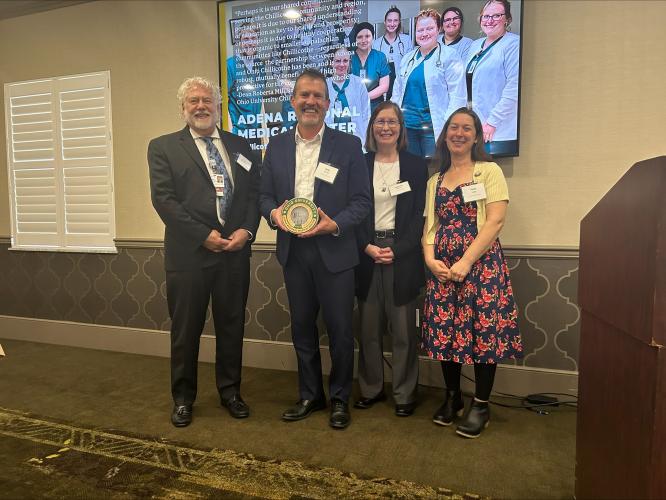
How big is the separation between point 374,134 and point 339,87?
24.7 inches

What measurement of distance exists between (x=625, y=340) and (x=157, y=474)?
1.66 m

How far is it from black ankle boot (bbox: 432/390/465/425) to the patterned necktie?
1399 mm

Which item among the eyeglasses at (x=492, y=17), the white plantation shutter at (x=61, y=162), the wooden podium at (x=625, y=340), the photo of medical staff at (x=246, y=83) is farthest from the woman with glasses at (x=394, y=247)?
the white plantation shutter at (x=61, y=162)

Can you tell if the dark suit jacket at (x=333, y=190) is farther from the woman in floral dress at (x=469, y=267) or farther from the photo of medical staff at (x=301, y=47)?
the photo of medical staff at (x=301, y=47)

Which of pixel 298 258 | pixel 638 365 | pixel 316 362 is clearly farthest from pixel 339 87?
pixel 638 365

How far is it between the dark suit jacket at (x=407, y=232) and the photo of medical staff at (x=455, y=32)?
2.40ft

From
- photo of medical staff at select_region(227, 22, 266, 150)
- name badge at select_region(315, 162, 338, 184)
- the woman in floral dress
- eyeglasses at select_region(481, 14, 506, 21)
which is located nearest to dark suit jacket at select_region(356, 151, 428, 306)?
the woman in floral dress

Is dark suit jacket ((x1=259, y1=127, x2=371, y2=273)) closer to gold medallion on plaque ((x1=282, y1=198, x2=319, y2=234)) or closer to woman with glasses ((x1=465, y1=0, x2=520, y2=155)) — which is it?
gold medallion on plaque ((x1=282, y1=198, x2=319, y2=234))

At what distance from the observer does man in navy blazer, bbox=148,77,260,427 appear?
2.27 metres

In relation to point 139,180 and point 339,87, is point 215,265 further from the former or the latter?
point 139,180

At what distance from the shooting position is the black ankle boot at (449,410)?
2303 mm

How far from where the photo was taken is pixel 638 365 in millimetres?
927

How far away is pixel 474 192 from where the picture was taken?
2.13 meters

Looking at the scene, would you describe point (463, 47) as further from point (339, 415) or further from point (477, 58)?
point (339, 415)
